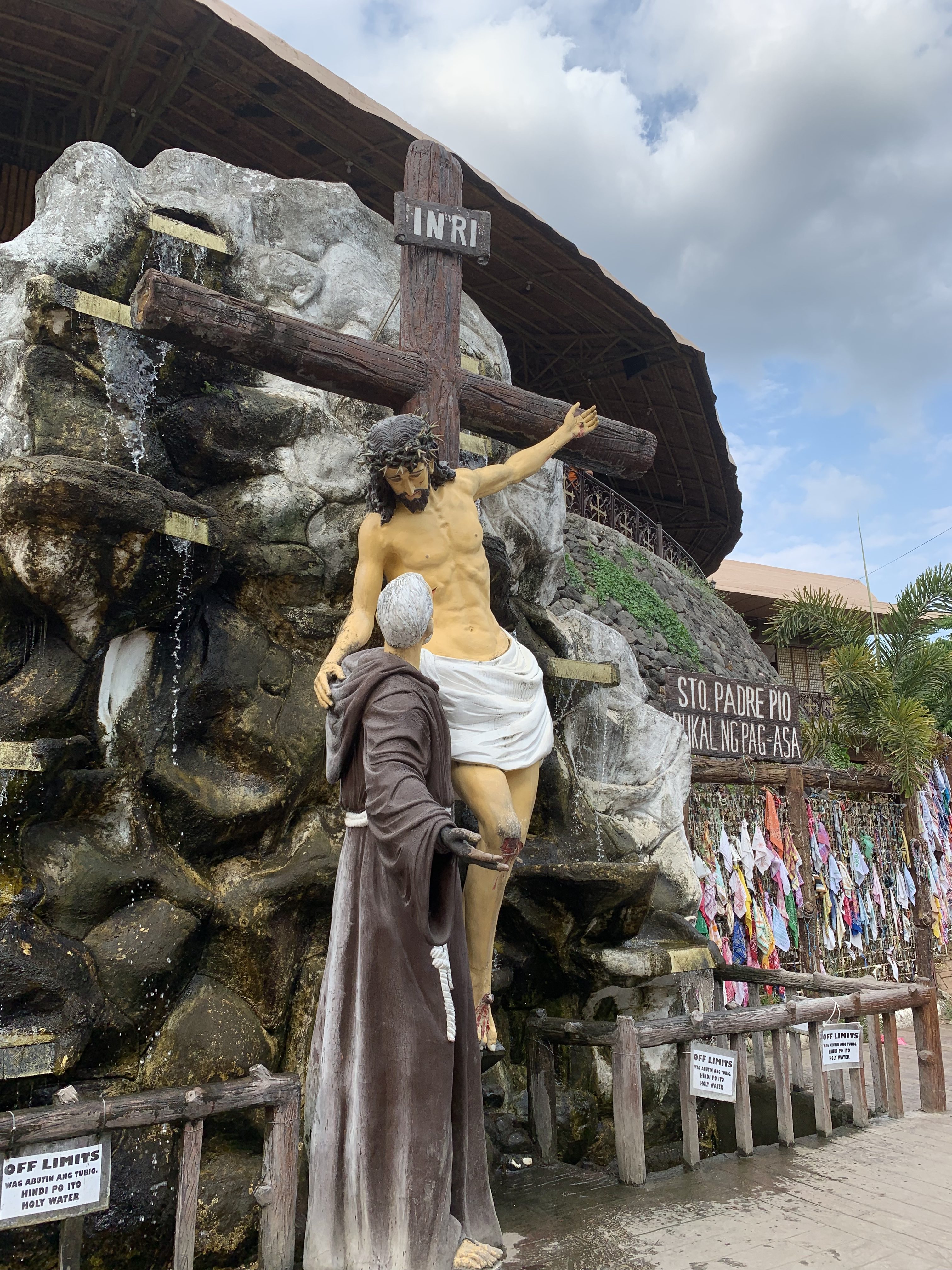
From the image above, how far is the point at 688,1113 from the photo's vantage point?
4.72 metres

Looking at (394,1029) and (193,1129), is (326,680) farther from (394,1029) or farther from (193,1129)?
(193,1129)

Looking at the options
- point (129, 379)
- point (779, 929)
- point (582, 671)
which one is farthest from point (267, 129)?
point (779, 929)

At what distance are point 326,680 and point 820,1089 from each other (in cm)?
366

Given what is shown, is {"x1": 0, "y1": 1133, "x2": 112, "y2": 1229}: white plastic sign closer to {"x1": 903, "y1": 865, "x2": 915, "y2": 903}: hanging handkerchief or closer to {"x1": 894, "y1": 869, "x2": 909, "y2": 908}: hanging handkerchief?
{"x1": 894, "y1": 869, "x2": 909, "y2": 908}: hanging handkerchief

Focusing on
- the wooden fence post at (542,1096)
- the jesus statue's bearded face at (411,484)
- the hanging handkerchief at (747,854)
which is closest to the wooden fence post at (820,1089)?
the wooden fence post at (542,1096)

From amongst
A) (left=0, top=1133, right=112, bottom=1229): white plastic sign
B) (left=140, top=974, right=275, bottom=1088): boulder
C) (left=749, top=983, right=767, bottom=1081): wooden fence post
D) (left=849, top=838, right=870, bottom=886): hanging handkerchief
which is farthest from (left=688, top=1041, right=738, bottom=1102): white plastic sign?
(left=849, top=838, right=870, bottom=886): hanging handkerchief

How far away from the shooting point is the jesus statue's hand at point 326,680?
370cm

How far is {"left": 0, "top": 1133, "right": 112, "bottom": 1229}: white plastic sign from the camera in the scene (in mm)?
2912

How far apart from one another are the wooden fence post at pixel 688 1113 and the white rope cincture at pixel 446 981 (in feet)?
6.66

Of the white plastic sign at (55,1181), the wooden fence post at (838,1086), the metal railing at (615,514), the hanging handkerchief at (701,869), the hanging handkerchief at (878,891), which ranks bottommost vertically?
the wooden fence post at (838,1086)

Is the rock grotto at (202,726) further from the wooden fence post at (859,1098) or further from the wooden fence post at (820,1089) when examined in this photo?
the wooden fence post at (859,1098)

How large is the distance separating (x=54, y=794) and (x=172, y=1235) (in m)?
1.87

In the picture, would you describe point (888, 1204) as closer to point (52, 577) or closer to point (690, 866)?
point (690, 866)

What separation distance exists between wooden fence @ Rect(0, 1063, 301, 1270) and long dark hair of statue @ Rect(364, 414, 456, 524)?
2.35 metres
